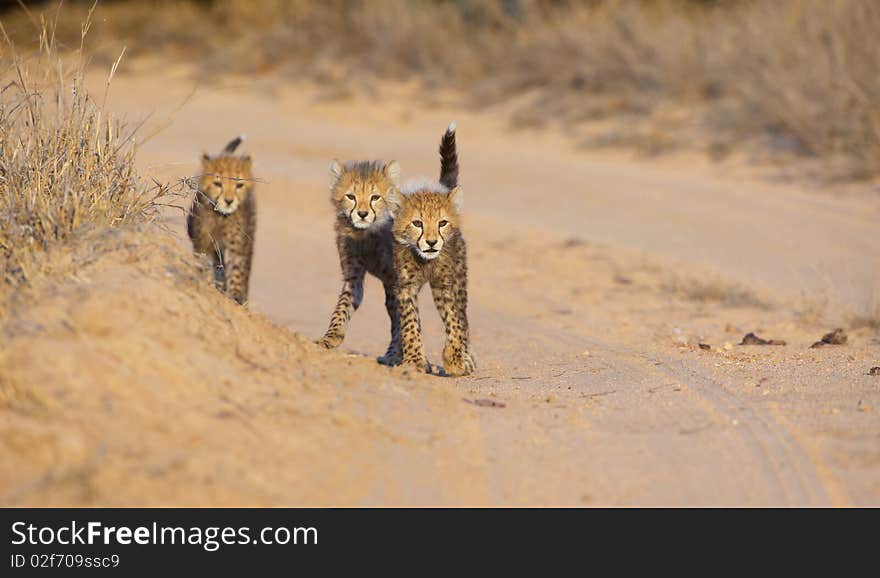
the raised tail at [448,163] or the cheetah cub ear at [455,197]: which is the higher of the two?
the raised tail at [448,163]

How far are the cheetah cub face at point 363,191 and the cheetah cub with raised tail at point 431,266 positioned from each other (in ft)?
1.42

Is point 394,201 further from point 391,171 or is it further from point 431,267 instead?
point 391,171

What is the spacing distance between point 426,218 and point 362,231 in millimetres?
791

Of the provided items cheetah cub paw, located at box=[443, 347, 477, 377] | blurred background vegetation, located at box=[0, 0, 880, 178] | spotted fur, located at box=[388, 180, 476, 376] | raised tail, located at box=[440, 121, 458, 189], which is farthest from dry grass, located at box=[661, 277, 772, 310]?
blurred background vegetation, located at box=[0, 0, 880, 178]

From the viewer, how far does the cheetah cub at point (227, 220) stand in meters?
7.32

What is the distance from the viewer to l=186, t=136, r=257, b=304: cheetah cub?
24.0 feet

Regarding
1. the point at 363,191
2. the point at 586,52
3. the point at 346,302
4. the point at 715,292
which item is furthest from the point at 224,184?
the point at 586,52

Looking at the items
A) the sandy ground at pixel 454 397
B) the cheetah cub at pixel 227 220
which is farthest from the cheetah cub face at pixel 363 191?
the sandy ground at pixel 454 397

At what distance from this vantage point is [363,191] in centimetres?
676

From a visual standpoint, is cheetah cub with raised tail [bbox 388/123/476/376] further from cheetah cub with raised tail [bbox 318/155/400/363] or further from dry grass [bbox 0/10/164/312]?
dry grass [bbox 0/10/164/312]

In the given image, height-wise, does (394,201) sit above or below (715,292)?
above

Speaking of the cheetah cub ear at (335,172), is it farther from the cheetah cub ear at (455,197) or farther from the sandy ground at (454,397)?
the sandy ground at (454,397)

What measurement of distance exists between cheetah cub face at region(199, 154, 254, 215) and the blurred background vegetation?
3196mm
